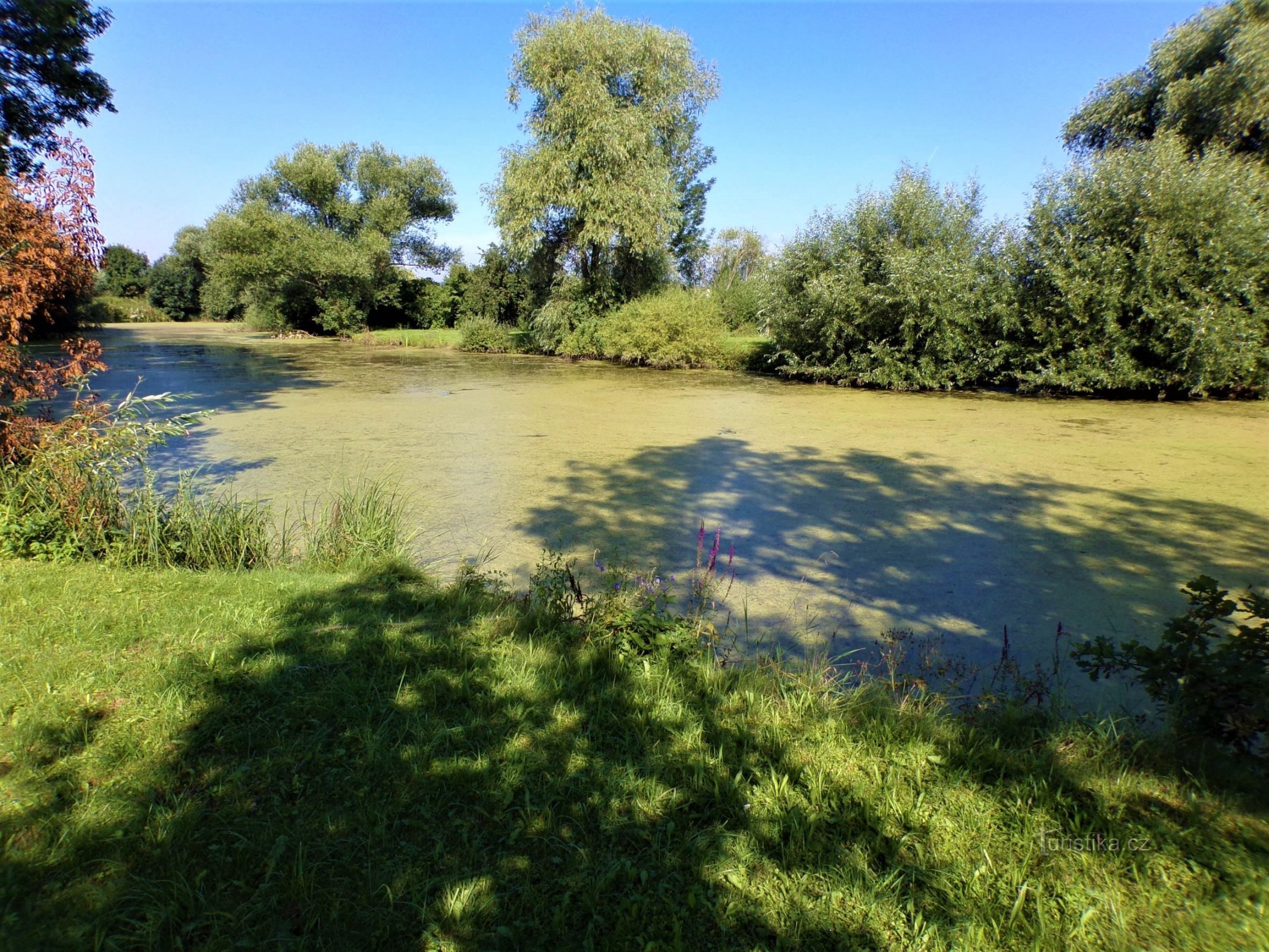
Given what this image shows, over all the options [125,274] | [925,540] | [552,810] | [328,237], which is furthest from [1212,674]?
[125,274]

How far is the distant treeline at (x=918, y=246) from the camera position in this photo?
920cm

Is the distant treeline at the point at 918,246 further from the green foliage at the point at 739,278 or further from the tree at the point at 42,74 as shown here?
the tree at the point at 42,74

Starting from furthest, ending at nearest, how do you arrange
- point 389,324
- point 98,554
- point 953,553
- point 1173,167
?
1. point 389,324
2. point 1173,167
3. point 953,553
4. point 98,554

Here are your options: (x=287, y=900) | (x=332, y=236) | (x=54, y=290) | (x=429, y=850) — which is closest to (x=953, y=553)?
(x=429, y=850)

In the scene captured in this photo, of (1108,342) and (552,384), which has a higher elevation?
(1108,342)

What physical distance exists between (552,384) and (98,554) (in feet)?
28.5

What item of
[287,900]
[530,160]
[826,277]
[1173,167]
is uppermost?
[530,160]

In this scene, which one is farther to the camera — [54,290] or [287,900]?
[54,290]

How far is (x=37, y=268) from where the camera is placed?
3924mm

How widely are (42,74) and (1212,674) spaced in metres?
10.0

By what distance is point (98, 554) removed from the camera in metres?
3.28

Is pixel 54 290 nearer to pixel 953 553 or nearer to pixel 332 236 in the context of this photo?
pixel 953 553

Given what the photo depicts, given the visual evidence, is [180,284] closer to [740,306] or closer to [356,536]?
[740,306]

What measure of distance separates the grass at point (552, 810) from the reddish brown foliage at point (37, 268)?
7.03ft
